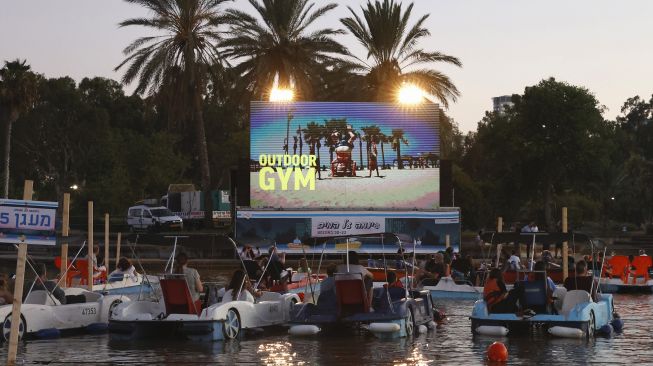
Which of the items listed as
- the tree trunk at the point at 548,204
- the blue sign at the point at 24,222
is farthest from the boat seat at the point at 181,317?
the tree trunk at the point at 548,204

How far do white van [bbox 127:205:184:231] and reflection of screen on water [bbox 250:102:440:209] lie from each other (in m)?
19.2

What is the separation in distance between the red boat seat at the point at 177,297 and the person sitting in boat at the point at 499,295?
538 centimetres

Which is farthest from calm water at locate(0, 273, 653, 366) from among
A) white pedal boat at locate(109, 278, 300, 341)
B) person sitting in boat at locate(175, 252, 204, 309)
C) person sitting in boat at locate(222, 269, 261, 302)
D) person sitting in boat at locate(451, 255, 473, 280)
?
person sitting in boat at locate(451, 255, 473, 280)

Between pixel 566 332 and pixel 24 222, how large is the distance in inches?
394

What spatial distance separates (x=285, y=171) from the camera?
5094 centimetres

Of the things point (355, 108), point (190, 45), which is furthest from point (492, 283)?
point (190, 45)

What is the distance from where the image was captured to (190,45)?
2176 inches

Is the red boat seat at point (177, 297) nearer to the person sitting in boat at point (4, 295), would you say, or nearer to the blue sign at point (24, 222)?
the person sitting in boat at point (4, 295)

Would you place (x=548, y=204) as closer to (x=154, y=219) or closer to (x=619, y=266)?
(x=154, y=219)

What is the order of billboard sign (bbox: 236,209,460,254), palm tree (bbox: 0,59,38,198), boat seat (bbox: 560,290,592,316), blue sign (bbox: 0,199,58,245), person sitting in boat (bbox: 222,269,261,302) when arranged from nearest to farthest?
1. blue sign (bbox: 0,199,58,245)
2. boat seat (bbox: 560,290,592,316)
3. person sitting in boat (bbox: 222,269,261,302)
4. billboard sign (bbox: 236,209,460,254)
5. palm tree (bbox: 0,59,38,198)

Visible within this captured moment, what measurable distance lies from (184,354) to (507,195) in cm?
6304

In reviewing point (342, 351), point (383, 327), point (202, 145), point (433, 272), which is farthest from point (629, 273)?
point (202, 145)

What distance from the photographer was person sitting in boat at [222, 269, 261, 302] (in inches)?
854

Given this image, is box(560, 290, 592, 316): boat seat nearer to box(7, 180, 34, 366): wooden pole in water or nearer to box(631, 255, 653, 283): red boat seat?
box(7, 180, 34, 366): wooden pole in water
